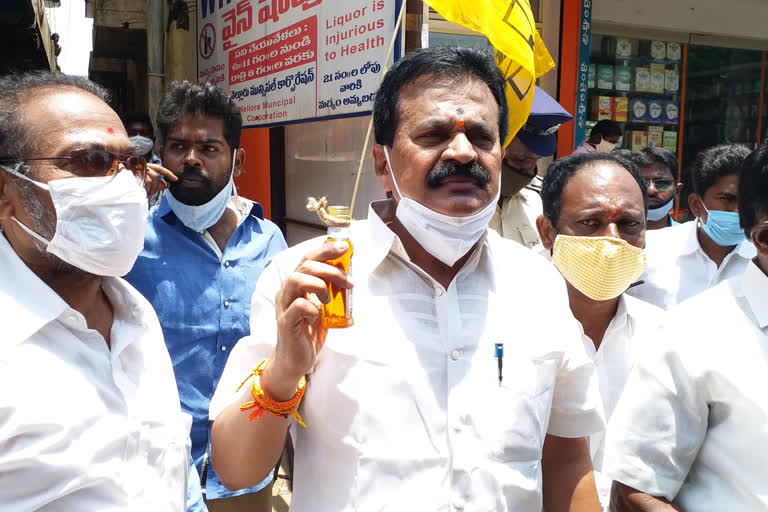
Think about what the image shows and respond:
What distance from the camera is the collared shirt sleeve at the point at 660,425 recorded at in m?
1.49

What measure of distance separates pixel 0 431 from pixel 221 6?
5.26 metres

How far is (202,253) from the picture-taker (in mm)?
2742

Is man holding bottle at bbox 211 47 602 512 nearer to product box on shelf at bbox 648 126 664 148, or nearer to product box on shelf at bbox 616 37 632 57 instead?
product box on shelf at bbox 616 37 632 57

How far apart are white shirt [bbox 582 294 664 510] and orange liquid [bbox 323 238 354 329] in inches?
48.5

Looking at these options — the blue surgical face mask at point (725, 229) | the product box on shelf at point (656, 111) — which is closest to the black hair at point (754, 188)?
the blue surgical face mask at point (725, 229)

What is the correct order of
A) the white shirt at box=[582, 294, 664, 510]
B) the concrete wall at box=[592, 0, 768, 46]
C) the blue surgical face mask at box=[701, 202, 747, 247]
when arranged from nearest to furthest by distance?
the white shirt at box=[582, 294, 664, 510]
the blue surgical face mask at box=[701, 202, 747, 247]
the concrete wall at box=[592, 0, 768, 46]

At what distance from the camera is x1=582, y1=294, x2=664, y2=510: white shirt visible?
7.09 feet

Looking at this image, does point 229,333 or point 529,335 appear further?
point 229,333

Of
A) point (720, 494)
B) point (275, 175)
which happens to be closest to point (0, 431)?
point (720, 494)

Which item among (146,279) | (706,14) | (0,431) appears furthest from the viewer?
(706,14)

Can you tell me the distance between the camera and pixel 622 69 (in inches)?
317

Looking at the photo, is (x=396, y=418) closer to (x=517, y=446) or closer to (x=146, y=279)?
(x=517, y=446)

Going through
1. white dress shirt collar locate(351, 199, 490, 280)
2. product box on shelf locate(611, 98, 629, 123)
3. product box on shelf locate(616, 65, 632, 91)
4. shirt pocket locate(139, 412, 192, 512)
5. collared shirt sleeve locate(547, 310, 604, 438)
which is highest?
product box on shelf locate(616, 65, 632, 91)

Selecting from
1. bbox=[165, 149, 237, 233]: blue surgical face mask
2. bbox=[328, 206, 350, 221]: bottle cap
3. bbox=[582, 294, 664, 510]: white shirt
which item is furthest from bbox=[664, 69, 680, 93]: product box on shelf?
bbox=[328, 206, 350, 221]: bottle cap
